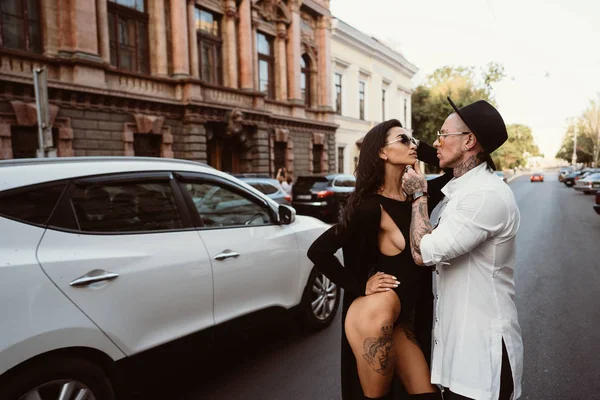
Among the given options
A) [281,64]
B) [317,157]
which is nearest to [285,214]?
[281,64]

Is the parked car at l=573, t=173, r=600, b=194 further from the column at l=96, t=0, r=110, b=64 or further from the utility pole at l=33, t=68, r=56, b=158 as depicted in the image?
the utility pole at l=33, t=68, r=56, b=158

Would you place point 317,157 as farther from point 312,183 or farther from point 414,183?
point 414,183

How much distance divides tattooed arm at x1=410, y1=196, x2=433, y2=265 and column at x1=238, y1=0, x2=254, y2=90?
18.3m

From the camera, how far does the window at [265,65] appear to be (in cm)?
2134

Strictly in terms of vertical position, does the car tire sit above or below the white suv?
below

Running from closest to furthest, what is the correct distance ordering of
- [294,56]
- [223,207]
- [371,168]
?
[371,168], [223,207], [294,56]

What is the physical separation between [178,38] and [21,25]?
5.29 m

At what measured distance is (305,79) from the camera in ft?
82.0

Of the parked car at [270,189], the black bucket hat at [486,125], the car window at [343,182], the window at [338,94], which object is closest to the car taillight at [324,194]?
the car window at [343,182]

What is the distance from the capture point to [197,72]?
55.0 feet

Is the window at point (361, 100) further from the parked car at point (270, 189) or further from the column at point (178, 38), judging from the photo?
the parked car at point (270, 189)

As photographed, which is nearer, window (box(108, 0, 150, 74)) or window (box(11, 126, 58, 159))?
window (box(11, 126, 58, 159))

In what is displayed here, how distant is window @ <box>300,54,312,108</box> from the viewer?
24.6m

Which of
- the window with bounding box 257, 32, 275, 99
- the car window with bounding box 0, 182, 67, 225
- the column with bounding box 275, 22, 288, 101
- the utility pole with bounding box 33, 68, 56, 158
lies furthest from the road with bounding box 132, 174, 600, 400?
the column with bounding box 275, 22, 288, 101
